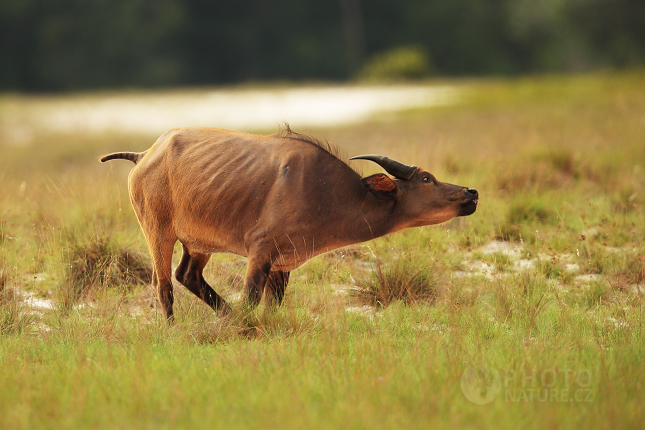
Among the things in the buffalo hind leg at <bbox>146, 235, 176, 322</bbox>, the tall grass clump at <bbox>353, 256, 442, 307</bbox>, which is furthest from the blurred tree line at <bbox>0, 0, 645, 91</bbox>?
the buffalo hind leg at <bbox>146, 235, 176, 322</bbox>

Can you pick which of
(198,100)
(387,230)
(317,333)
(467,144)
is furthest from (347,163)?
(198,100)

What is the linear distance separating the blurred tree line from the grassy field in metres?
27.2

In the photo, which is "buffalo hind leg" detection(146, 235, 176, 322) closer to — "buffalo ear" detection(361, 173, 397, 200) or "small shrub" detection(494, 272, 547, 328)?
"buffalo ear" detection(361, 173, 397, 200)

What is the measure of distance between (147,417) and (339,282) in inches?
114

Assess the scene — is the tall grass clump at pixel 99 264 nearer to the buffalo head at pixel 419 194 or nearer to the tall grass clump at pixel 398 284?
the tall grass clump at pixel 398 284

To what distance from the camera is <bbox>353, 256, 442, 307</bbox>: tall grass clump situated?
5.90 meters

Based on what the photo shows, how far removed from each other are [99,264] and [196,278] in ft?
3.93

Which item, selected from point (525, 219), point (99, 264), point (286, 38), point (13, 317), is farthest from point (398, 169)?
point (286, 38)

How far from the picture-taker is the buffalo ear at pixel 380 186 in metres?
4.86

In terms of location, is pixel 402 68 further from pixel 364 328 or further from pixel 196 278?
pixel 364 328

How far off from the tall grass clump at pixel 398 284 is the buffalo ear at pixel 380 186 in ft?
3.89

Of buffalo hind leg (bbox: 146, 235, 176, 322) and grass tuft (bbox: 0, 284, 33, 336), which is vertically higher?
buffalo hind leg (bbox: 146, 235, 176, 322)

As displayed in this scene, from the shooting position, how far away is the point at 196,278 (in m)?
5.51

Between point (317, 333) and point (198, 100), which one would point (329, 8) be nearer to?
point (198, 100)
